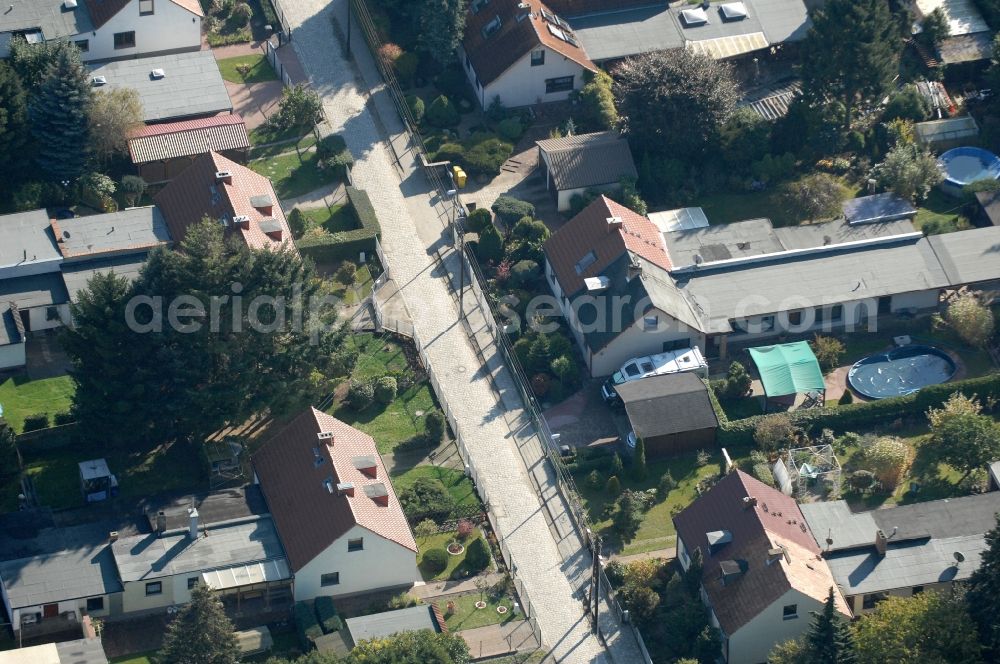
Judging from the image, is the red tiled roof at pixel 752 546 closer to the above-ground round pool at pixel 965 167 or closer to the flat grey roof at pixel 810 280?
the flat grey roof at pixel 810 280

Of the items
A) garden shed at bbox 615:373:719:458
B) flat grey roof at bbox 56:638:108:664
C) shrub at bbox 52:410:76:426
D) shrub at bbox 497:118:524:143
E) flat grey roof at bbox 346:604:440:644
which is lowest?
garden shed at bbox 615:373:719:458

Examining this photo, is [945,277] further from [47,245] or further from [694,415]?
[47,245]

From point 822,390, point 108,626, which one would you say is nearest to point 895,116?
point 822,390

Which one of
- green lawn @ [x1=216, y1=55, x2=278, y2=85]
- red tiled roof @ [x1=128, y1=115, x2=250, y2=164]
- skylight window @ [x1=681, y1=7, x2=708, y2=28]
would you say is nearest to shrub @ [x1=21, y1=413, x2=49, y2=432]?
red tiled roof @ [x1=128, y1=115, x2=250, y2=164]

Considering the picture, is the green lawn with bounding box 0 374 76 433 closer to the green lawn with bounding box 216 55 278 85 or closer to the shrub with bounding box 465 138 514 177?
the green lawn with bounding box 216 55 278 85

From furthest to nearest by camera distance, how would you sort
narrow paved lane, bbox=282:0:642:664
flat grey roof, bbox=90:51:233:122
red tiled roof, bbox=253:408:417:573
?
flat grey roof, bbox=90:51:233:122
narrow paved lane, bbox=282:0:642:664
red tiled roof, bbox=253:408:417:573

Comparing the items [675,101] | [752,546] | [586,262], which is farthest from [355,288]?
[752,546]
